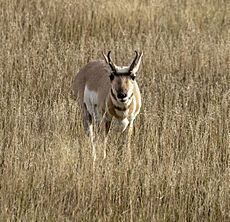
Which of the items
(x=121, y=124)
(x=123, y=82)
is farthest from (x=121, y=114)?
(x=123, y=82)

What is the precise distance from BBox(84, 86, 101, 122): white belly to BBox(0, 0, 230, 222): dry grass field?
6.4 inches

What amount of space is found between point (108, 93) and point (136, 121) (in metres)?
0.70

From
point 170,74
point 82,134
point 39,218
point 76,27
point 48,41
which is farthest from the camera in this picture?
point 76,27

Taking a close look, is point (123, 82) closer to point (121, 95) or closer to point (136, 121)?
point (121, 95)

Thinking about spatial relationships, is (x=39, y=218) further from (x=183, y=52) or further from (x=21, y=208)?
(x=183, y=52)

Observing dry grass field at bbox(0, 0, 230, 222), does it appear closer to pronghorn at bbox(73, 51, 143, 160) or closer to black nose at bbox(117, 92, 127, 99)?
pronghorn at bbox(73, 51, 143, 160)

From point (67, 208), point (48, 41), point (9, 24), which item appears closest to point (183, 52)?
point (48, 41)

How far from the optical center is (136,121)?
596 cm

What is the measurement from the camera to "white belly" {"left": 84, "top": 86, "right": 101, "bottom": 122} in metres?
5.55

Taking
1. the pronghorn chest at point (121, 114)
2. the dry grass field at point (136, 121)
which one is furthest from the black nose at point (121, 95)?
the dry grass field at point (136, 121)

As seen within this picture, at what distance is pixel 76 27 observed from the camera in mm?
8797

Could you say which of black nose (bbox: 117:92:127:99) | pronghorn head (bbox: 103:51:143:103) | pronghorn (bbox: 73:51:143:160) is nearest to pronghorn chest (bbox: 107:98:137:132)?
pronghorn (bbox: 73:51:143:160)

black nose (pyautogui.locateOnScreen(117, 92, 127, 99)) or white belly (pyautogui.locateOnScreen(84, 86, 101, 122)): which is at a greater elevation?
black nose (pyautogui.locateOnScreen(117, 92, 127, 99))

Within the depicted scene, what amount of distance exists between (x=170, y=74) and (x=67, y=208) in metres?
3.45
